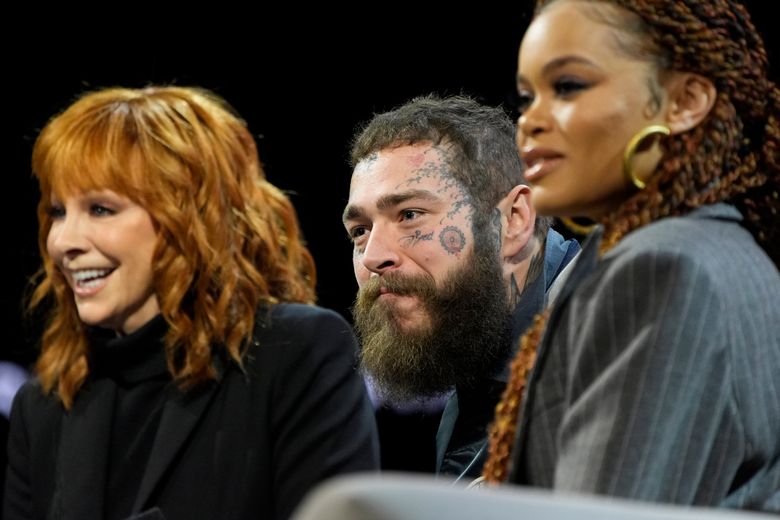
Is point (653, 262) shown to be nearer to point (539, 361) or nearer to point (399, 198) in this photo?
point (539, 361)

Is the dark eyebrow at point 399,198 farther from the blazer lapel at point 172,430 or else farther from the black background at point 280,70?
the black background at point 280,70

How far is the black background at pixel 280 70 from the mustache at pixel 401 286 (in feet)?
4.24

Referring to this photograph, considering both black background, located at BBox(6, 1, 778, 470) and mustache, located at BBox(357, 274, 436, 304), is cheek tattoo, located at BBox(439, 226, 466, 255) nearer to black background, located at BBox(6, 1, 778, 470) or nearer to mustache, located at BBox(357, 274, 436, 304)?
mustache, located at BBox(357, 274, 436, 304)

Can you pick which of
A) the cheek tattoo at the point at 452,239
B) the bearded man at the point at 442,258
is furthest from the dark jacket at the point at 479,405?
the cheek tattoo at the point at 452,239

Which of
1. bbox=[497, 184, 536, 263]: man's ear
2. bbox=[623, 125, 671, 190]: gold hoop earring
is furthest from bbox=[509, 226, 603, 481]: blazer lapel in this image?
bbox=[497, 184, 536, 263]: man's ear

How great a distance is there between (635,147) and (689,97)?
0.10 m

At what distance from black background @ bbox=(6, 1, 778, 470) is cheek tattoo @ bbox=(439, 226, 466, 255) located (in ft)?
3.93

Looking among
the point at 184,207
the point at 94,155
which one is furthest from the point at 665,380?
the point at 94,155

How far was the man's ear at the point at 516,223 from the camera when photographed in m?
3.07

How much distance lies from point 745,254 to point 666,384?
25 centimetres

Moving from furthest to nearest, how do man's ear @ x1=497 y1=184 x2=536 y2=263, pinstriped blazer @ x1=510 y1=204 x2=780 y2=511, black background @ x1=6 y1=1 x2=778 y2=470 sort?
black background @ x1=6 y1=1 x2=778 y2=470 < man's ear @ x1=497 y1=184 x2=536 y2=263 < pinstriped blazer @ x1=510 y1=204 x2=780 y2=511

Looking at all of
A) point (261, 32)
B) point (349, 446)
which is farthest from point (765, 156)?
point (261, 32)

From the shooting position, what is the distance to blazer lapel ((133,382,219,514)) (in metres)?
1.94

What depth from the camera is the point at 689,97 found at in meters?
1.57
